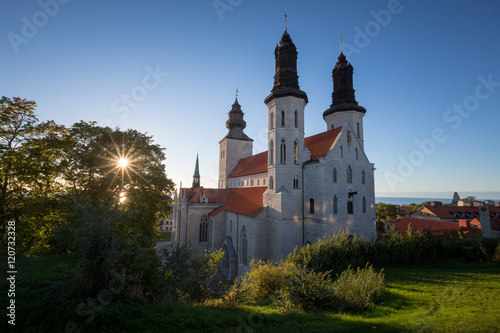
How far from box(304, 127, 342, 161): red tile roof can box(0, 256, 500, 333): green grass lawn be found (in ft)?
45.2

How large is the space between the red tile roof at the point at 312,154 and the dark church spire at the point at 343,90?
4804mm

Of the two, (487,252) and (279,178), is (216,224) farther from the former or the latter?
(487,252)

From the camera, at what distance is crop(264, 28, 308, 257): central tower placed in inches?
780

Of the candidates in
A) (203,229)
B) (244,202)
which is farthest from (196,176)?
(244,202)

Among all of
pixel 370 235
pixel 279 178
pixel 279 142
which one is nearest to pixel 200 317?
pixel 279 178

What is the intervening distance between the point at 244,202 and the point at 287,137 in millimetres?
9202

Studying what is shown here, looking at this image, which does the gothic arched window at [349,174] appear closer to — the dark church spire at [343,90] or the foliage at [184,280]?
the dark church spire at [343,90]

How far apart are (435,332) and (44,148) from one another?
18.5 meters

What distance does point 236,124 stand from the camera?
37.8m

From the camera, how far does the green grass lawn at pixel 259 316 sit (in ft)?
16.3

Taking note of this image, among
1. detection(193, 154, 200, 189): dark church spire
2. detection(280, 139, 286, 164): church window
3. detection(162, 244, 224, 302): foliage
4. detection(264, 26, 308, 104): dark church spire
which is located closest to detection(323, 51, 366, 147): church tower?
detection(264, 26, 308, 104): dark church spire

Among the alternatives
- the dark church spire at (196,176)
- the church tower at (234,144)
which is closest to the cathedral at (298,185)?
the church tower at (234,144)

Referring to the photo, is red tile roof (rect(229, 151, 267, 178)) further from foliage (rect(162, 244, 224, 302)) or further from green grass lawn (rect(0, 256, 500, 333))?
green grass lawn (rect(0, 256, 500, 333))

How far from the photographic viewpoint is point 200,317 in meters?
5.61
